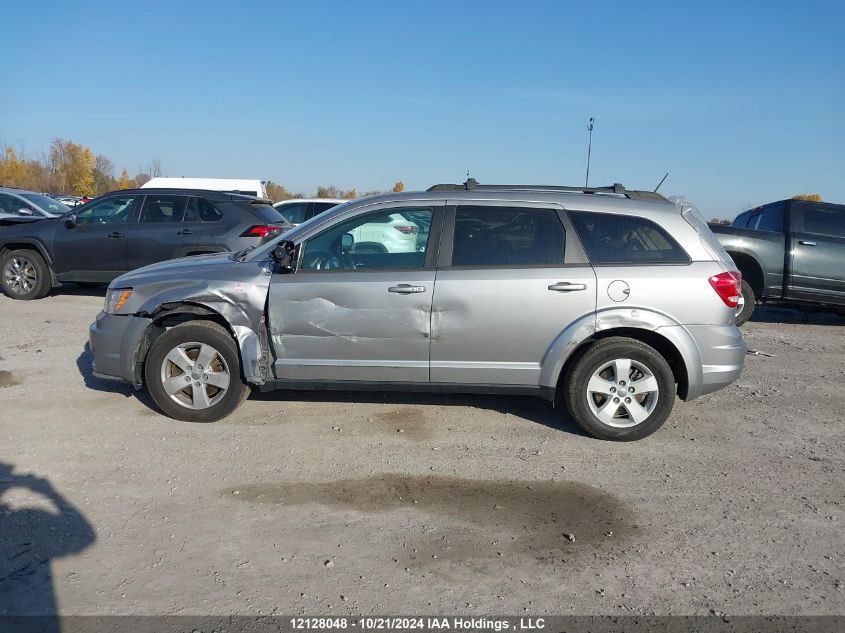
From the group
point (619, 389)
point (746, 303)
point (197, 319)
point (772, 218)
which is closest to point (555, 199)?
point (619, 389)

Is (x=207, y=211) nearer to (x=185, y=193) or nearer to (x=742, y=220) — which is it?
(x=185, y=193)

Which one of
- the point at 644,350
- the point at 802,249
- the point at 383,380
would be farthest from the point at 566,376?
the point at 802,249

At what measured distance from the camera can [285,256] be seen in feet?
17.0

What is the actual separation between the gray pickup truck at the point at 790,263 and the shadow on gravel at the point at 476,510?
21.9ft

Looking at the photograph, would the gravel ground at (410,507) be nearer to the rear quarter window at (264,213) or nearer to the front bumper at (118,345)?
the front bumper at (118,345)

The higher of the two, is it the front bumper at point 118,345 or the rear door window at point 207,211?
the rear door window at point 207,211

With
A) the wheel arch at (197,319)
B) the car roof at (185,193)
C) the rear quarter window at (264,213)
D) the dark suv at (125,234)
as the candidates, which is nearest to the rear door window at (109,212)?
the dark suv at (125,234)

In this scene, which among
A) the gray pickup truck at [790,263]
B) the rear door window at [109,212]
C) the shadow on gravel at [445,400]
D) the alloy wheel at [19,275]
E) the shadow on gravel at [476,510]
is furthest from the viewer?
the alloy wheel at [19,275]

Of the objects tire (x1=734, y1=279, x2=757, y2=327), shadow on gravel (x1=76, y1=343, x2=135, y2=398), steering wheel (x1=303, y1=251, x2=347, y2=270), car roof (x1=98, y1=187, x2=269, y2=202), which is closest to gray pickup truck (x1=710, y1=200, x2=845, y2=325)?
tire (x1=734, y1=279, x2=757, y2=327)

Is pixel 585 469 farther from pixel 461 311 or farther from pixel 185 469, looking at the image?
pixel 185 469

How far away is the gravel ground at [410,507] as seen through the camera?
321 centimetres

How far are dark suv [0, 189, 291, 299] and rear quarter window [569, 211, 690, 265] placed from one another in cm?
616

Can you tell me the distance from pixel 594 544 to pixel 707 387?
1.97 m

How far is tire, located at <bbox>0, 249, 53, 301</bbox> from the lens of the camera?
35.0ft
